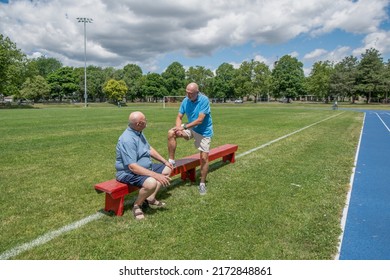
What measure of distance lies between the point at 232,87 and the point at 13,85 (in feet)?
189

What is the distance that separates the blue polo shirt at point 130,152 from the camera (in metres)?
4.29

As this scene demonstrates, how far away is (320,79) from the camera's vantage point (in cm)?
7688

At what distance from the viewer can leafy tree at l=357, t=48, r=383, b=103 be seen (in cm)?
6706

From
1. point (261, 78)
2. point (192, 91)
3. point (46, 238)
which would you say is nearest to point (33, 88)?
point (261, 78)

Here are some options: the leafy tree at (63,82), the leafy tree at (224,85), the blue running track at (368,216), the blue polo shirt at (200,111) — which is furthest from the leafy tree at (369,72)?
the leafy tree at (63,82)

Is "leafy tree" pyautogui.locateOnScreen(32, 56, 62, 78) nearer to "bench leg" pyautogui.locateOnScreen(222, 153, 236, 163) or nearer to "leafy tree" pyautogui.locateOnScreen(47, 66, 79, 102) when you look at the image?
"leafy tree" pyautogui.locateOnScreen(47, 66, 79, 102)

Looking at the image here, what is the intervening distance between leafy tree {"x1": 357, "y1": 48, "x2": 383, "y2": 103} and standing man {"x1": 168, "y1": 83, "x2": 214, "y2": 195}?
73882 mm

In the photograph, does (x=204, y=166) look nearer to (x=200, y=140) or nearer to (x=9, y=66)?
(x=200, y=140)

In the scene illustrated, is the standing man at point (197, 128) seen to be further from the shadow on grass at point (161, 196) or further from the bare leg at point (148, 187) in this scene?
the bare leg at point (148, 187)

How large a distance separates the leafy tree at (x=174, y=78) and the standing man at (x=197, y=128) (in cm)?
9098

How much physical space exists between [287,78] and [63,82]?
66880mm

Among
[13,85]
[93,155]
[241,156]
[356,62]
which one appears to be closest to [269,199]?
[241,156]

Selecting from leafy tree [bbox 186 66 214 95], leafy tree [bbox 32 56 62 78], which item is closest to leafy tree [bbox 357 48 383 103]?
leafy tree [bbox 186 66 214 95]

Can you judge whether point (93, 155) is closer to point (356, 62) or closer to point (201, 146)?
point (201, 146)
